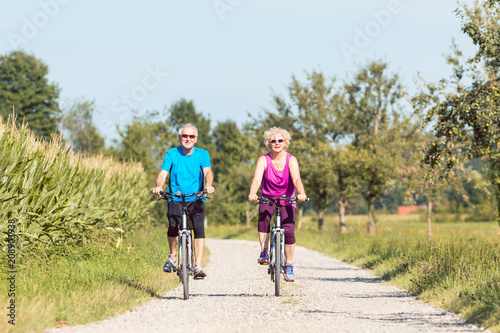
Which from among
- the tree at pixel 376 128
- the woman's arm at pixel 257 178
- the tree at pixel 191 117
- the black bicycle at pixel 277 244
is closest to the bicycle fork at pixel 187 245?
the woman's arm at pixel 257 178

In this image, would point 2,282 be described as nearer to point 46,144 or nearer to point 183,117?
point 46,144

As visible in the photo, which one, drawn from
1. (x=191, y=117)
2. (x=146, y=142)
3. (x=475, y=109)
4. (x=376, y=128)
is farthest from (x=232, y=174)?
(x=475, y=109)

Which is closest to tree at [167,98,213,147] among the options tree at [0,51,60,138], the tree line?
the tree line

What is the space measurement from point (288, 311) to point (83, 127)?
66.2 m

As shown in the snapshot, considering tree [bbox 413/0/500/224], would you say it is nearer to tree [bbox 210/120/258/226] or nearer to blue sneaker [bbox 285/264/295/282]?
blue sneaker [bbox 285/264/295/282]

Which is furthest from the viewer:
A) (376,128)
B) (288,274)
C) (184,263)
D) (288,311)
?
(376,128)

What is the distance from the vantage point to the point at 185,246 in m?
8.13

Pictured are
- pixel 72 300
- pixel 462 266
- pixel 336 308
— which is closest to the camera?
pixel 72 300

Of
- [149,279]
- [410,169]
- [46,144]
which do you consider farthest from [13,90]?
[149,279]

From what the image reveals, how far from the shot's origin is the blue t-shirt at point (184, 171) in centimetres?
827

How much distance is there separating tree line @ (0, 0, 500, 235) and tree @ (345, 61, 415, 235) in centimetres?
7

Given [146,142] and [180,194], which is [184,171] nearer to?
[180,194]

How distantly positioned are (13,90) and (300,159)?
33.9m

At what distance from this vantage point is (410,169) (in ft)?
116
